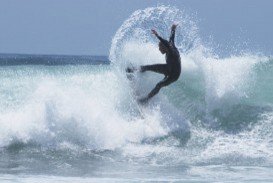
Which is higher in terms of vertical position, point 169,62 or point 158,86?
point 169,62

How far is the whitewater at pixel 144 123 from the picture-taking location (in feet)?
39.3

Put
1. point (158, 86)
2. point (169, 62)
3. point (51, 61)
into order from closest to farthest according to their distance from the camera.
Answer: point (169, 62), point (158, 86), point (51, 61)

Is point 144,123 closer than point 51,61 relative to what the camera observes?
Yes

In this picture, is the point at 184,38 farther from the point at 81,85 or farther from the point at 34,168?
the point at 34,168

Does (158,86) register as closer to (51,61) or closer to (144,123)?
(144,123)

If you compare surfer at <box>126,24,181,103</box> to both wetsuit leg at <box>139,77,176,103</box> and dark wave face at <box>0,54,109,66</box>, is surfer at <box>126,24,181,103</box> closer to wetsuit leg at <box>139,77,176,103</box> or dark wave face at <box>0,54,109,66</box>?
wetsuit leg at <box>139,77,176,103</box>

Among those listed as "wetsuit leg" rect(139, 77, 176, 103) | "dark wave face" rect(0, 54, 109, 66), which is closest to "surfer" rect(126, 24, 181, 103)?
"wetsuit leg" rect(139, 77, 176, 103)

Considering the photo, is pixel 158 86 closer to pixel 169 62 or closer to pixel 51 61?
pixel 169 62

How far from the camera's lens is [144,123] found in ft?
49.0

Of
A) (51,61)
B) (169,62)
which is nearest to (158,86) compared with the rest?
(169,62)

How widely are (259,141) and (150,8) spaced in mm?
3916

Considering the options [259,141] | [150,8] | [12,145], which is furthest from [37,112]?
[259,141]

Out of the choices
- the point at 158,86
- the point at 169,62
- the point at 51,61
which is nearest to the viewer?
the point at 169,62

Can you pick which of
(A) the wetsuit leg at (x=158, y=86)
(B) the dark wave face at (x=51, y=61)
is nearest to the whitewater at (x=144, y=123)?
(A) the wetsuit leg at (x=158, y=86)
